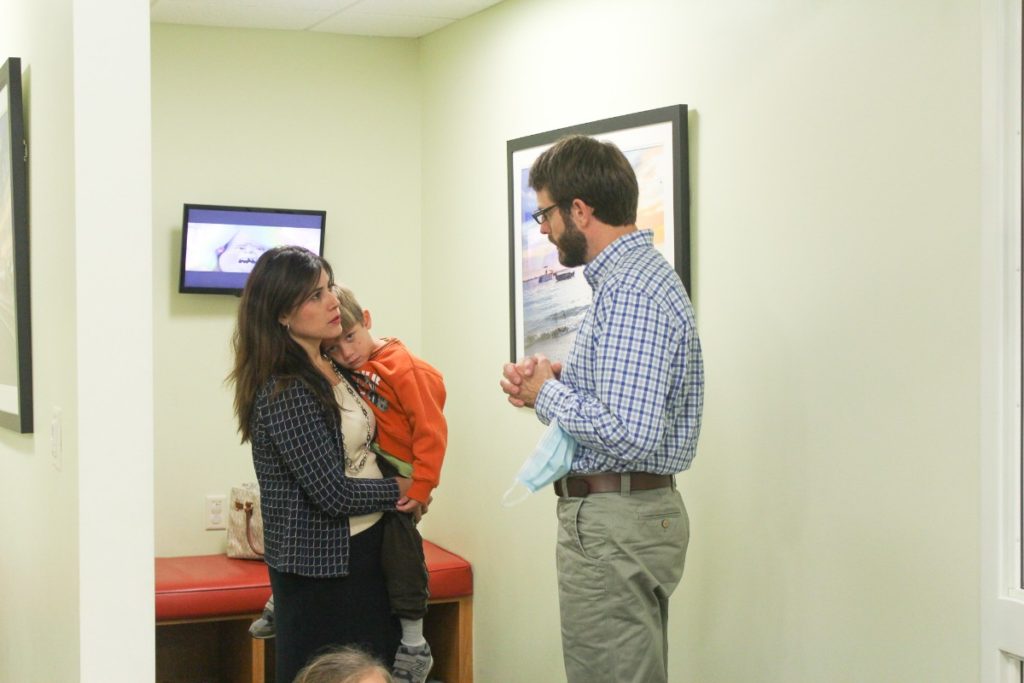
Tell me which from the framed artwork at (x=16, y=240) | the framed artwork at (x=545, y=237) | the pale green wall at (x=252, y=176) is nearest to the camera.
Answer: the framed artwork at (x=16, y=240)

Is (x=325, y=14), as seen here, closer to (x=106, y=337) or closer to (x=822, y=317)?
(x=822, y=317)

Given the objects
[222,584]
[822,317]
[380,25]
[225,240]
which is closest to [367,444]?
[822,317]

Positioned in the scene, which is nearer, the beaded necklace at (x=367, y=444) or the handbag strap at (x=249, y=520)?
the beaded necklace at (x=367, y=444)

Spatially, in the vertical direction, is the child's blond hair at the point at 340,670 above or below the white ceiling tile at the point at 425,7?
below

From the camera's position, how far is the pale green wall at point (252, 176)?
4.58 meters

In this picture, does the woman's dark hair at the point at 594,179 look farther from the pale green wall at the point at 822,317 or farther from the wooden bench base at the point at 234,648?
the wooden bench base at the point at 234,648

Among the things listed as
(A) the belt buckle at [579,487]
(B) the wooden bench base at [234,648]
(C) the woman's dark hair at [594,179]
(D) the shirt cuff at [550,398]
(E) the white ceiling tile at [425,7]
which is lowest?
(B) the wooden bench base at [234,648]

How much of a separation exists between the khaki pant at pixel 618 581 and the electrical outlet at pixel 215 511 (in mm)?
2335

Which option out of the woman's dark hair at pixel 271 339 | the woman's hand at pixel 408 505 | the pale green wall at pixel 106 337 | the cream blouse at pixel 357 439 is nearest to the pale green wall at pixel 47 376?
the pale green wall at pixel 106 337

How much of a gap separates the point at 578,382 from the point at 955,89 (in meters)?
0.94

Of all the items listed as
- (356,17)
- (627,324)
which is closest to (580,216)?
(627,324)

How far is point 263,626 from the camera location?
3.56m

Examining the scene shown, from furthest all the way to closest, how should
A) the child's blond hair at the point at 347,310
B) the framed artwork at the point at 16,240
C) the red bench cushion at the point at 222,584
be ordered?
the red bench cushion at the point at 222,584
the child's blond hair at the point at 347,310
the framed artwork at the point at 16,240

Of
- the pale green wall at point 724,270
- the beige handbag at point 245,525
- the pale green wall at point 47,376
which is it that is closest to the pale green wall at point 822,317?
the pale green wall at point 724,270
